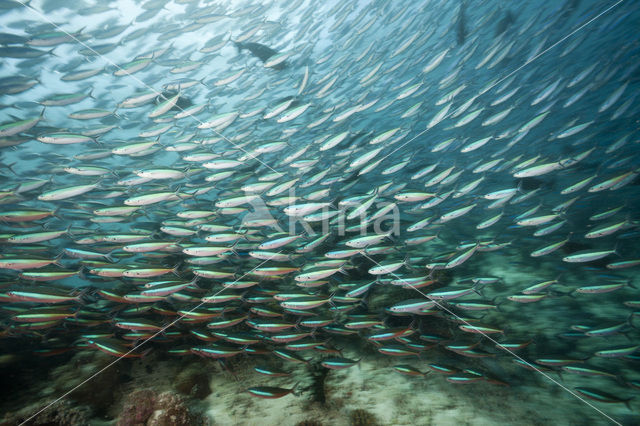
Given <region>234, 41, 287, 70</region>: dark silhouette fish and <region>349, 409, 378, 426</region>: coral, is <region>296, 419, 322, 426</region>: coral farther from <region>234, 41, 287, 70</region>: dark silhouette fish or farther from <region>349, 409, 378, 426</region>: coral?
<region>234, 41, 287, 70</region>: dark silhouette fish

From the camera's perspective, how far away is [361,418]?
3281 millimetres

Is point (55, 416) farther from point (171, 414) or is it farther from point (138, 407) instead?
point (171, 414)

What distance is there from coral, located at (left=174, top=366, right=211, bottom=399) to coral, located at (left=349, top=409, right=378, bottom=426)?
2.37m

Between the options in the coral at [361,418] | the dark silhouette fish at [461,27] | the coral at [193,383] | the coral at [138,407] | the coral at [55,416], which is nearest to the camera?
the coral at [361,418]

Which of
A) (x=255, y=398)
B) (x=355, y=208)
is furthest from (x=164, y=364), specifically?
(x=355, y=208)

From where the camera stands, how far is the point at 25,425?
329cm

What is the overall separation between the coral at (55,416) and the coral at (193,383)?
1.14 metres

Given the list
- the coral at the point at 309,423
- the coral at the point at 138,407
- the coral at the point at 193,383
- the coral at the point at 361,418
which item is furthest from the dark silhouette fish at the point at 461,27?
the coral at the point at 138,407

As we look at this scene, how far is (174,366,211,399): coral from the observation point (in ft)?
13.2

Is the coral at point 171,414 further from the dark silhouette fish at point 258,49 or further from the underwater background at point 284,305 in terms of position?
the dark silhouette fish at point 258,49

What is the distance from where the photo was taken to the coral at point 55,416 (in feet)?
11.1

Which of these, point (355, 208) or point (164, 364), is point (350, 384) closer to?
point (355, 208)

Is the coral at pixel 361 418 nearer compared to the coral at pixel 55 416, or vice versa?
the coral at pixel 361 418

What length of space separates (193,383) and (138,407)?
75 cm
